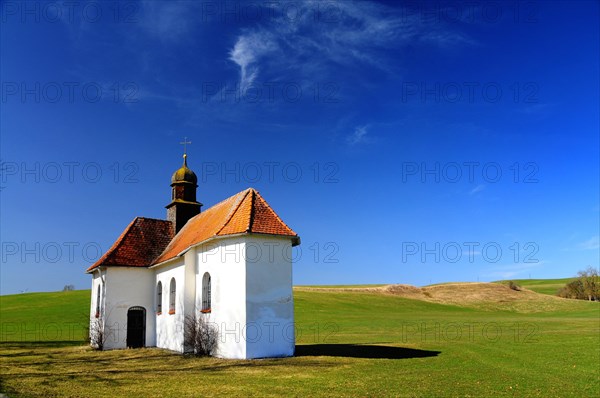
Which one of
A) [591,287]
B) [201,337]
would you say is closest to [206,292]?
[201,337]

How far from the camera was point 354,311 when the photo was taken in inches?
2061

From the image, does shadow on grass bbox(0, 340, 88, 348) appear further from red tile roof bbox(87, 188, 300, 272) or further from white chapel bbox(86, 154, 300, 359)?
red tile roof bbox(87, 188, 300, 272)

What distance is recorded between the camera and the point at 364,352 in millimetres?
20031

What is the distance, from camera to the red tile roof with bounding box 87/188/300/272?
19441mm

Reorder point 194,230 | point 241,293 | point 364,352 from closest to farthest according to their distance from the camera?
point 241,293 → point 364,352 → point 194,230

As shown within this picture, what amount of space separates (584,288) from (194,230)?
70714 mm

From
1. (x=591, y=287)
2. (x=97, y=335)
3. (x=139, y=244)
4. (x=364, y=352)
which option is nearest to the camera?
(x=364, y=352)

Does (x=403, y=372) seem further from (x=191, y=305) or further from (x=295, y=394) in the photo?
(x=191, y=305)

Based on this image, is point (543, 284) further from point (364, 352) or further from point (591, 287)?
point (364, 352)

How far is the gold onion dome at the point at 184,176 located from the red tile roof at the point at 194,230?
2.67m

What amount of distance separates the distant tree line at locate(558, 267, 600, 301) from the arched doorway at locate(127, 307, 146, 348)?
70674 mm

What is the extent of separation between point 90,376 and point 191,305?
6.66 m

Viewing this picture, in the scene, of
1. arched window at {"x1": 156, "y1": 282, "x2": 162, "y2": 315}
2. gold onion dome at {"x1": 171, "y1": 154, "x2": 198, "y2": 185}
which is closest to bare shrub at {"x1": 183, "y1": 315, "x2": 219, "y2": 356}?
arched window at {"x1": 156, "y1": 282, "x2": 162, "y2": 315}

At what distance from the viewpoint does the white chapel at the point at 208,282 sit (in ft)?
60.0
